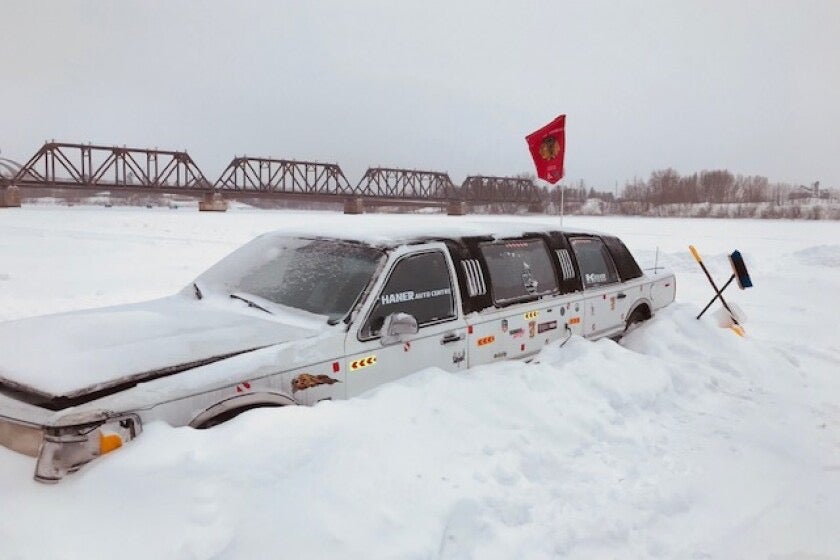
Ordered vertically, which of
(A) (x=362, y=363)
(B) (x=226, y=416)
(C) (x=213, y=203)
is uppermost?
(C) (x=213, y=203)

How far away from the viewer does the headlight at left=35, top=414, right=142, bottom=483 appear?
2611 millimetres

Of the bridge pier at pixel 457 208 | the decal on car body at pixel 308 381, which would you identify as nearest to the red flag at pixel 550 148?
the decal on car body at pixel 308 381

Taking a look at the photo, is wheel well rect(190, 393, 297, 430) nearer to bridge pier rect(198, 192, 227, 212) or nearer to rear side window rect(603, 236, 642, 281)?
rear side window rect(603, 236, 642, 281)

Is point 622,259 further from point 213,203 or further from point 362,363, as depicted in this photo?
point 213,203

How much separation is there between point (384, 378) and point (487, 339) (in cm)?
117

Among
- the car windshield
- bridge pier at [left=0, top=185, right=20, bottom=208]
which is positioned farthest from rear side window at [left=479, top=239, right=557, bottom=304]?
bridge pier at [left=0, top=185, right=20, bottom=208]

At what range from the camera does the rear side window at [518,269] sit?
505 cm

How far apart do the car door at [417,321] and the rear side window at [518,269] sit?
56 centimetres

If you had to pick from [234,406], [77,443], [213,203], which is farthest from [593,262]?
[213,203]

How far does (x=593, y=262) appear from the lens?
253 inches

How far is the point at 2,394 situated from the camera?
9.50 ft

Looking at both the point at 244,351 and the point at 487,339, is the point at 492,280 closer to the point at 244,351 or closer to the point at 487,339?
the point at 487,339

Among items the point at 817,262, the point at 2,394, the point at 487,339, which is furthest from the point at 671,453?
the point at 817,262

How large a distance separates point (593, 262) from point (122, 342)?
487cm
